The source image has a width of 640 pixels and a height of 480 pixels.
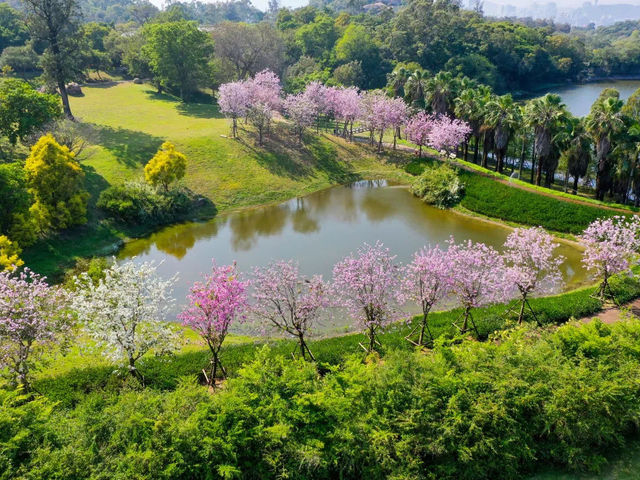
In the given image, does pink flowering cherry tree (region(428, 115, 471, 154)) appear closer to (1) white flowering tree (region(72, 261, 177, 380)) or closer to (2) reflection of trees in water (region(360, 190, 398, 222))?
(2) reflection of trees in water (region(360, 190, 398, 222))

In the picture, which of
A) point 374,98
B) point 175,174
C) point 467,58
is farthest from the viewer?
point 467,58

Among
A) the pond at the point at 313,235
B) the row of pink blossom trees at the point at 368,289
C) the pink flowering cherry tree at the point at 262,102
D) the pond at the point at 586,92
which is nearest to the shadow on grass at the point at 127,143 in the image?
the pink flowering cherry tree at the point at 262,102

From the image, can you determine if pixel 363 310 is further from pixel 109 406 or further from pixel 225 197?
pixel 225 197

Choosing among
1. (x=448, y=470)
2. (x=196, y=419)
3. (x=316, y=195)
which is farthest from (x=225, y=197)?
(x=448, y=470)

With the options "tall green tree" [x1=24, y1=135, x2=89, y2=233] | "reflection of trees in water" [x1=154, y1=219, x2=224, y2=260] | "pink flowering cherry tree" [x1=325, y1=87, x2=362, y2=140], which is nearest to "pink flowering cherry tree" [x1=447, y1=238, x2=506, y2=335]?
"reflection of trees in water" [x1=154, y1=219, x2=224, y2=260]

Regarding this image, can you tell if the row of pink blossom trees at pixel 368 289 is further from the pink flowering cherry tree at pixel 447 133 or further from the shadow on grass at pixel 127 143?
the shadow on grass at pixel 127 143

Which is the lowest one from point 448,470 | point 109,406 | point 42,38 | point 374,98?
point 448,470
